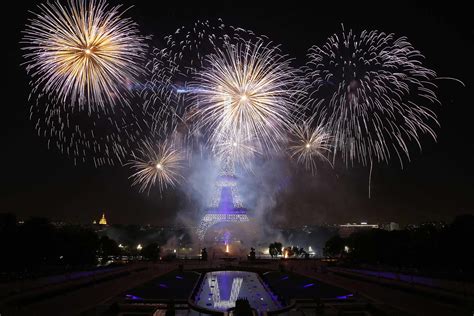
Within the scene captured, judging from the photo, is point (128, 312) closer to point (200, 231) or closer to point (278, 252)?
point (278, 252)

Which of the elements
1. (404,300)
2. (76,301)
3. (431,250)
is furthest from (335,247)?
(76,301)

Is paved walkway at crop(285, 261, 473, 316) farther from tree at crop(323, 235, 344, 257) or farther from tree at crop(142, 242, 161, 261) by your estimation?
tree at crop(323, 235, 344, 257)

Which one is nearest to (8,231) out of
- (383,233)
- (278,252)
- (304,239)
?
(383,233)

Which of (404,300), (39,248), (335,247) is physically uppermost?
(335,247)

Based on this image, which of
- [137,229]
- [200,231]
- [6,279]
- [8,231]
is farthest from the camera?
[137,229]

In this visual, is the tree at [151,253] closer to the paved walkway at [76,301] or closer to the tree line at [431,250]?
Answer: the paved walkway at [76,301]

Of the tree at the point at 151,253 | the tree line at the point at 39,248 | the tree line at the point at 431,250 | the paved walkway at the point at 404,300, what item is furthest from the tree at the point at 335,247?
the tree line at the point at 39,248

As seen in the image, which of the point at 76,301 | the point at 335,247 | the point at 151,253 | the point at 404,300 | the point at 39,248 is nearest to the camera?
the point at 76,301

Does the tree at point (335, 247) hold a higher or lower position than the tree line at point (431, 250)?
higher

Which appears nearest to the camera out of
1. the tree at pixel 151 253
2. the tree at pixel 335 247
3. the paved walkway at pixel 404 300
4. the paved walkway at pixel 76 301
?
the paved walkway at pixel 76 301

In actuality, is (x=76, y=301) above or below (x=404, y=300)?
Result: below

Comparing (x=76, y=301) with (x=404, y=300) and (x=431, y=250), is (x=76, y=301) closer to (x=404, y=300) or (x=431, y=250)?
(x=404, y=300)
